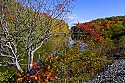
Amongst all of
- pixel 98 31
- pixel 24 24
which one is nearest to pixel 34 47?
pixel 24 24

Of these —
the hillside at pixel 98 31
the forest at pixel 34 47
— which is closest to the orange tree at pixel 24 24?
the forest at pixel 34 47

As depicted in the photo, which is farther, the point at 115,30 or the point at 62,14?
the point at 115,30

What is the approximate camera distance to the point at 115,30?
2006cm

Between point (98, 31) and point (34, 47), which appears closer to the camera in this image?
point (34, 47)

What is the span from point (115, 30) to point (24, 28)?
12.9 metres

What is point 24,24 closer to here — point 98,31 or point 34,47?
point 34,47

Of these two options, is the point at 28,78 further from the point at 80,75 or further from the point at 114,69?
the point at 114,69

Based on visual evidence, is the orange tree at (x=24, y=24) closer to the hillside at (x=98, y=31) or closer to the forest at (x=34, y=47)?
the forest at (x=34, y=47)

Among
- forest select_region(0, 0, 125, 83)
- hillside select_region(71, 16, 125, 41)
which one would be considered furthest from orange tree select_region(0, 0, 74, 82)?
hillside select_region(71, 16, 125, 41)

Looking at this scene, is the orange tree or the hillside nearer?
the orange tree

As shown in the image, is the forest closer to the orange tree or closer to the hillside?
the orange tree

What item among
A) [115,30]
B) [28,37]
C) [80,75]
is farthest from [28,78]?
[115,30]

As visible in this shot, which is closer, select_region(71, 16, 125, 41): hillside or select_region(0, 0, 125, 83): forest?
select_region(0, 0, 125, 83): forest

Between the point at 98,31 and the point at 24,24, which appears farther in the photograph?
the point at 98,31
